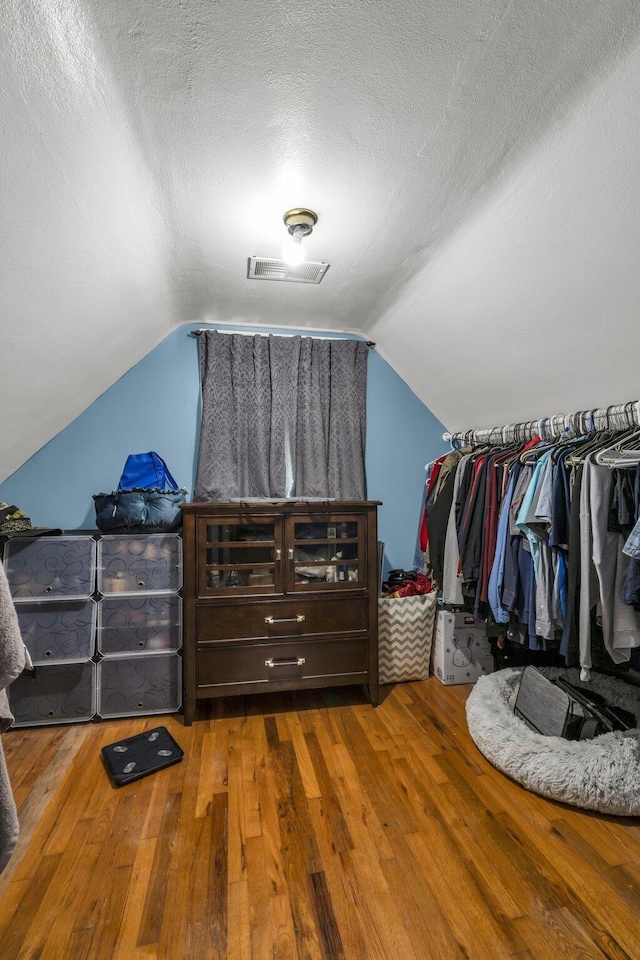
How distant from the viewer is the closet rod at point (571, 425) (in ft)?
6.23

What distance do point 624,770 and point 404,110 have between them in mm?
2361

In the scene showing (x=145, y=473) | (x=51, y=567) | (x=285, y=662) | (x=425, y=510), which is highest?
(x=145, y=473)

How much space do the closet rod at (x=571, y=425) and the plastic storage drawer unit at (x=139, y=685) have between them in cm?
220

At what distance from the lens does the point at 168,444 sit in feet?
9.62

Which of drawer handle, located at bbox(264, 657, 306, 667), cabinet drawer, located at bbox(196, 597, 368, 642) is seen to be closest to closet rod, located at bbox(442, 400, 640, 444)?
cabinet drawer, located at bbox(196, 597, 368, 642)

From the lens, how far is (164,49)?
115 centimetres

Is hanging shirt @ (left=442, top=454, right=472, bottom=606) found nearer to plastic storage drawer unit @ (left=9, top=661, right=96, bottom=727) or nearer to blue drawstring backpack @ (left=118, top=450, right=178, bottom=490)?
blue drawstring backpack @ (left=118, top=450, right=178, bottom=490)

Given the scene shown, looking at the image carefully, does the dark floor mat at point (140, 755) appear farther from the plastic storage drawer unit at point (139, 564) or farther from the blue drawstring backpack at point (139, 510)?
the blue drawstring backpack at point (139, 510)

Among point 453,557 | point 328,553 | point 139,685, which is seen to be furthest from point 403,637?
point 139,685

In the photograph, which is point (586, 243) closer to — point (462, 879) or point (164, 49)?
point (164, 49)

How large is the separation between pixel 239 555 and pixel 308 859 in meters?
1.31

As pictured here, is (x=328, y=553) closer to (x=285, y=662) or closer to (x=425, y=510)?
(x=285, y=662)

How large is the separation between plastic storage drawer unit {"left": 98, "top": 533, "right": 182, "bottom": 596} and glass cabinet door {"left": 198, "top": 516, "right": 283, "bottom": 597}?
186mm

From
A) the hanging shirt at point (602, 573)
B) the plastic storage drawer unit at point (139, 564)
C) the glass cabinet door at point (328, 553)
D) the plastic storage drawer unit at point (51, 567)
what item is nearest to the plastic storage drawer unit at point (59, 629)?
the plastic storage drawer unit at point (51, 567)
